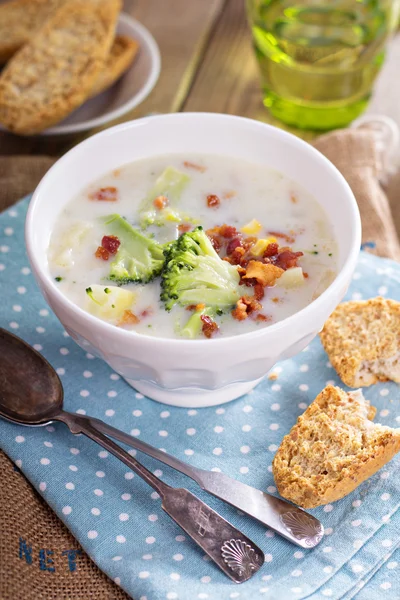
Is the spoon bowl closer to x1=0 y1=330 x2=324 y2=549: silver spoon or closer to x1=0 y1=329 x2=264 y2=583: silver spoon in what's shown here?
x1=0 y1=329 x2=264 y2=583: silver spoon

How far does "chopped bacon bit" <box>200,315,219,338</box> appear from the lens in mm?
2178

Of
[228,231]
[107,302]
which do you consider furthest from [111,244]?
[228,231]

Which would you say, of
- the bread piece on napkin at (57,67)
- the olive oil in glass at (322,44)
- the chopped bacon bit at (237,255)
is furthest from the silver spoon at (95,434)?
the olive oil in glass at (322,44)

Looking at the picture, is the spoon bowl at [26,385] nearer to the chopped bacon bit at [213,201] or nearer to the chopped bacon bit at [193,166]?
the chopped bacon bit at [213,201]

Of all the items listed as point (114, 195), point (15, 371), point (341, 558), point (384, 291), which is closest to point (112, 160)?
point (114, 195)

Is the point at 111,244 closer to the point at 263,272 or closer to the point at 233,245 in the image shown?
the point at 233,245

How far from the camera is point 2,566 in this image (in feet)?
6.86

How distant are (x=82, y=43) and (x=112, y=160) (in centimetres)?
141

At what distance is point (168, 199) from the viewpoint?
8.70 feet

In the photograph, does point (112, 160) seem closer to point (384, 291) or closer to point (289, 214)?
point (289, 214)

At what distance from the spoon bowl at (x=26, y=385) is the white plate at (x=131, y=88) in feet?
5.57

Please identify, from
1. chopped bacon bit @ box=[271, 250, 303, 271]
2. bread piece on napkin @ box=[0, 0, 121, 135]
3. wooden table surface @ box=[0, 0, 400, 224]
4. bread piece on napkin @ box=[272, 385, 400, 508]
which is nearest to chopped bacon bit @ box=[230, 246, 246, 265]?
chopped bacon bit @ box=[271, 250, 303, 271]

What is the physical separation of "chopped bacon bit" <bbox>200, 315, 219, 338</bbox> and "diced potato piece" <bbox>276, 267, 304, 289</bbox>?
276mm

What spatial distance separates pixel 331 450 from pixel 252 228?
0.76 metres
